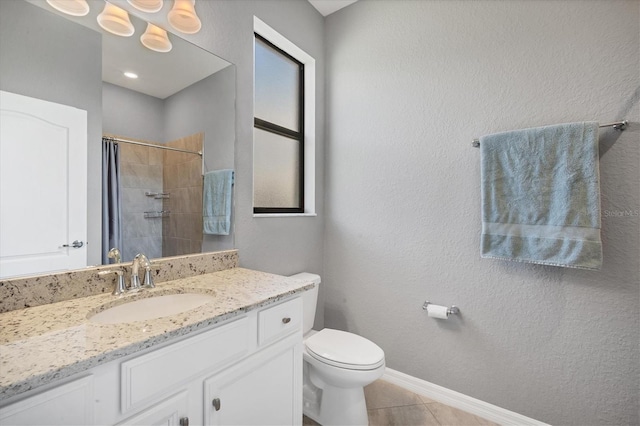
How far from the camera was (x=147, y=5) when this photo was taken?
4.00 ft

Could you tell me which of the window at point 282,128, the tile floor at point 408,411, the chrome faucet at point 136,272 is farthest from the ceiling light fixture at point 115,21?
the tile floor at point 408,411

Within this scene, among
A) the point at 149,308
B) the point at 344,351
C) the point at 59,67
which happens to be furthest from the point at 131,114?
the point at 344,351

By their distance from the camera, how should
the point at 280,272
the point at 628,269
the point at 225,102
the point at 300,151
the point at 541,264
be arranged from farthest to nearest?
the point at 300,151
the point at 280,272
the point at 225,102
the point at 541,264
the point at 628,269

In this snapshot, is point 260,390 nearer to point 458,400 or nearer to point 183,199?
point 183,199

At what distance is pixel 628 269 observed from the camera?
1.31 m

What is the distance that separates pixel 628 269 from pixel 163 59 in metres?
2.37

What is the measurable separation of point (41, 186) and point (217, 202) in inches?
27.3

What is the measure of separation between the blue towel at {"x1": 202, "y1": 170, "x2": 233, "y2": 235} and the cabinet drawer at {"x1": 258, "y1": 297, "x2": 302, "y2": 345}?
0.62m

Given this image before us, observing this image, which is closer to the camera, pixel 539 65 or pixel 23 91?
pixel 23 91

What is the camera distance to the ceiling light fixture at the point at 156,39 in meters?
1.26

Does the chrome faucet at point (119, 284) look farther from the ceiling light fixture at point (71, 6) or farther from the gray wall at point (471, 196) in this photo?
the gray wall at point (471, 196)

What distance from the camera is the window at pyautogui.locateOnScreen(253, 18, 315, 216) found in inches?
78.2

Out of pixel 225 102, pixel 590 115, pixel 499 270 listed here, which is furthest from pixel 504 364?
pixel 225 102

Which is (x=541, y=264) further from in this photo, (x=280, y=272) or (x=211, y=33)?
(x=211, y=33)
